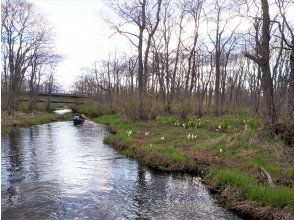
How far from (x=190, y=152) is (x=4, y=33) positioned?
30771mm

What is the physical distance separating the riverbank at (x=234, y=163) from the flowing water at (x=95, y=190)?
20.3 inches

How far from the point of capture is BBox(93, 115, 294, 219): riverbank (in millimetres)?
7750

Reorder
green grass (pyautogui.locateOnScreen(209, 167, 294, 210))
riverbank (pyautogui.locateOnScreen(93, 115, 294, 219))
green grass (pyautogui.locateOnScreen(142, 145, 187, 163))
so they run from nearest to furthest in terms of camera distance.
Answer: green grass (pyautogui.locateOnScreen(209, 167, 294, 210)) < riverbank (pyautogui.locateOnScreen(93, 115, 294, 219)) < green grass (pyautogui.locateOnScreen(142, 145, 187, 163))

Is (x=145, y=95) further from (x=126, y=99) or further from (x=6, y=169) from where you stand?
(x=6, y=169)

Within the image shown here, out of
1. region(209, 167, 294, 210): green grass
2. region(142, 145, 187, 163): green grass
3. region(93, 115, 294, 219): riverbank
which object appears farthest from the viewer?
region(142, 145, 187, 163): green grass

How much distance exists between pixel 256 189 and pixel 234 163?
3.01m

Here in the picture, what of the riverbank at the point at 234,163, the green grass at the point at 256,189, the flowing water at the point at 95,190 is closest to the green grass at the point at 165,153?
the riverbank at the point at 234,163

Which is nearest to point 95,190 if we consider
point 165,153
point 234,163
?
point 165,153

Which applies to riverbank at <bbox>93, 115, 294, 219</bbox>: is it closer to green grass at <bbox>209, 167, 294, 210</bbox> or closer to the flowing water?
green grass at <bbox>209, 167, 294, 210</bbox>

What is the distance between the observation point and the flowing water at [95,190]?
7.75 metres

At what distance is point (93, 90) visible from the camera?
69.2 m

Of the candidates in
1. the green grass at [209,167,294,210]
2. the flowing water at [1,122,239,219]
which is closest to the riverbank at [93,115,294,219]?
the green grass at [209,167,294,210]

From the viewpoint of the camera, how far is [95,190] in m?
9.57

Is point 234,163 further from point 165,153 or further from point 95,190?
point 95,190
